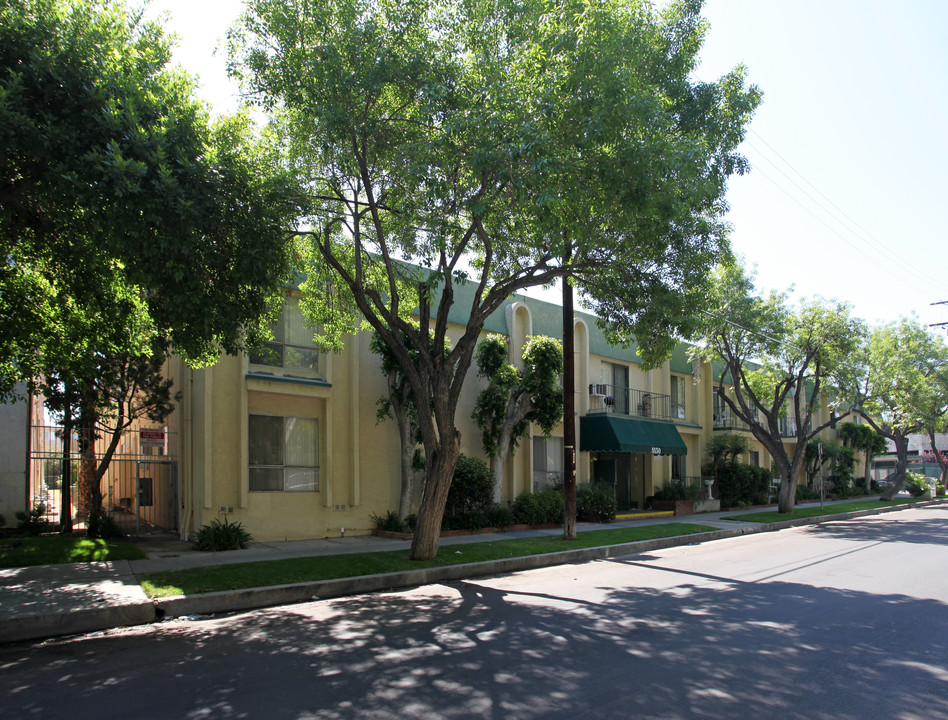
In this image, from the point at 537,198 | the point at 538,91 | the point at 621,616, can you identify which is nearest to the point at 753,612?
the point at 621,616

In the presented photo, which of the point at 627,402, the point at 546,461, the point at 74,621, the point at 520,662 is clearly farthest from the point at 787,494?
the point at 74,621

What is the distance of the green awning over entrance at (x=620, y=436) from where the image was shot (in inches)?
886

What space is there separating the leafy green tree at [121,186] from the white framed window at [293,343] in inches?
185

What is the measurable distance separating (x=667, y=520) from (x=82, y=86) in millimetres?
19590

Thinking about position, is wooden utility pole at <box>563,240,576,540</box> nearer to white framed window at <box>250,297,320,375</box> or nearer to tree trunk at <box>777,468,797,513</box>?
white framed window at <box>250,297,320,375</box>

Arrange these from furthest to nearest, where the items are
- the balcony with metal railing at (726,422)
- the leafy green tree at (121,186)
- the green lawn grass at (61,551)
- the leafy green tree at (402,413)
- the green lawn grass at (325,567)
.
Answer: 1. the balcony with metal railing at (726,422)
2. the leafy green tree at (402,413)
3. the green lawn grass at (61,551)
4. the green lawn grass at (325,567)
5. the leafy green tree at (121,186)

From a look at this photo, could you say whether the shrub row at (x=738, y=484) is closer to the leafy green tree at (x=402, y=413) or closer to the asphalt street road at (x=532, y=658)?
the leafy green tree at (x=402, y=413)

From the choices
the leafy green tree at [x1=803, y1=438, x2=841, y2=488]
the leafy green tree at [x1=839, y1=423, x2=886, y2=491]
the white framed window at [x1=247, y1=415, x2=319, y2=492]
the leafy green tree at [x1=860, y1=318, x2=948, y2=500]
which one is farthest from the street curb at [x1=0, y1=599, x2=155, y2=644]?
the leafy green tree at [x1=839, y1=423, x2=886, y2=491]

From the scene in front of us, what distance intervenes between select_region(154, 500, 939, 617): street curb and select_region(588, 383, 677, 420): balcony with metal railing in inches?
286

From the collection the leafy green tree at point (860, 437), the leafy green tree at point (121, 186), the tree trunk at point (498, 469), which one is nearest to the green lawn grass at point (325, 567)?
the tree trunk at point (498, 469)

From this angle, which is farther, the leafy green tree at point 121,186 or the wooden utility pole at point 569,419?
the wooden utility pole at point 569,419

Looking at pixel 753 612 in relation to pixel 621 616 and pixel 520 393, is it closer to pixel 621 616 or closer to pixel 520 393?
pixel 621 616

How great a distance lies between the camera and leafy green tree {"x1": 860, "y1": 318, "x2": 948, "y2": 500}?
32.2m

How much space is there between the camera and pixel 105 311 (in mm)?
11078
